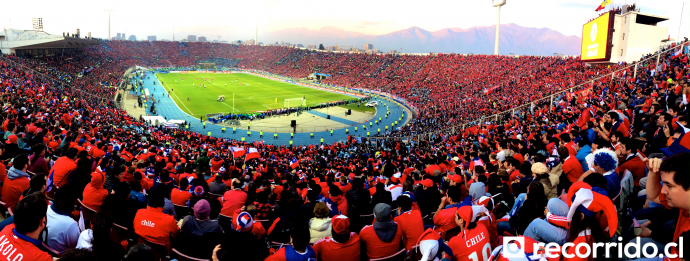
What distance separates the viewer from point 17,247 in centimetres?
337

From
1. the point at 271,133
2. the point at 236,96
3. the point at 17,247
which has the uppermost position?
the point at 17,247

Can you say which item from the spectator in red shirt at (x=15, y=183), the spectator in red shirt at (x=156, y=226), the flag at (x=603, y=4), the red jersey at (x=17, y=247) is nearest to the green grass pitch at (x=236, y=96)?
the flag at (x=603, y=4)

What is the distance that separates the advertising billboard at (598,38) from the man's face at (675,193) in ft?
114

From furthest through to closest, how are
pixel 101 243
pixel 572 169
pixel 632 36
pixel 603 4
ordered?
pixel 603 4
pixel 632 36
pixel 572 169
pixel 101 243

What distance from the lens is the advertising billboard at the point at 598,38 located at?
1220 inches

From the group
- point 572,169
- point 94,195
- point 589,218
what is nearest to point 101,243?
point 94,195

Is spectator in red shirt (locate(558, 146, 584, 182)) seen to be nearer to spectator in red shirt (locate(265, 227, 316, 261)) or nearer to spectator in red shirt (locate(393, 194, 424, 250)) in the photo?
spectator in red shirt (locate(393, 194, 424, 250))

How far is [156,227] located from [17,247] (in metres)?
1.81

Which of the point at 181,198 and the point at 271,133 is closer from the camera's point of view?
the point at 181,198

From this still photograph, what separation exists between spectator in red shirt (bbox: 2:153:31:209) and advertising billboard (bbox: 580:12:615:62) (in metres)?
38.1

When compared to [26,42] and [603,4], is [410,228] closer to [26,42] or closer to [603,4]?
[603,4]

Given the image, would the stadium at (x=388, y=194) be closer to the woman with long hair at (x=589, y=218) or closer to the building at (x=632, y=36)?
the woman with long hair at (x=589, y=218)

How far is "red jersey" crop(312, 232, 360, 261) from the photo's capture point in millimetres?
4594

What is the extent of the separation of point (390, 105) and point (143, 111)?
35.2 meters
